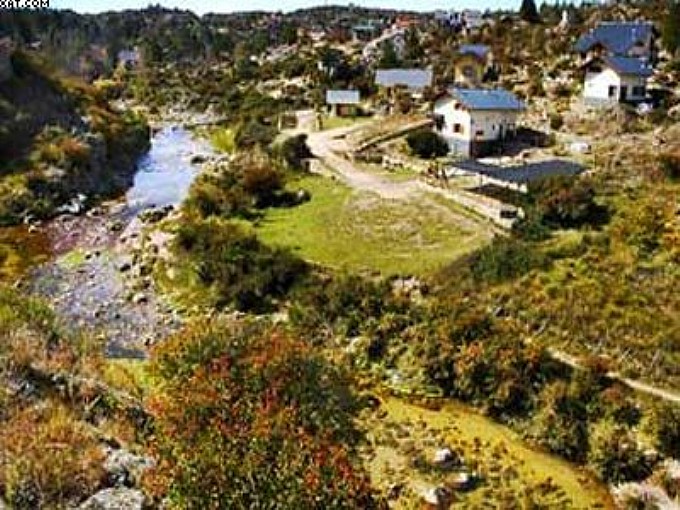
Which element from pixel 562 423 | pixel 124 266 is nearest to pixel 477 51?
pixel 124 266

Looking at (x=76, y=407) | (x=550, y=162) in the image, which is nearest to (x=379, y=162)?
(x=550, y=162)

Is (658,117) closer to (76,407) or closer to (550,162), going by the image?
(550,162)

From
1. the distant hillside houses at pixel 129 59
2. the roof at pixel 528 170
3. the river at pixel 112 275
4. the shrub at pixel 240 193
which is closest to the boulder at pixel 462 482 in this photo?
the river at pixel 112 275

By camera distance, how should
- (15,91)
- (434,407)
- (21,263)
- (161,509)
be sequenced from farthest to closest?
(15,91)
(21,263)
(434,407)
(161,509)

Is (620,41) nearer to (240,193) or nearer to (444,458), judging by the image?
(240,193)

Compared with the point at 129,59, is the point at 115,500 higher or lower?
higher

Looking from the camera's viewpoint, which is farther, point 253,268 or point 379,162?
point 379,162

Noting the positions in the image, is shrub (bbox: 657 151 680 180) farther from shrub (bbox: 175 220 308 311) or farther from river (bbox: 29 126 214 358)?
river (bbox: 29 126 214 358)

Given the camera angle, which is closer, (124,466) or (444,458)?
(124,466)
